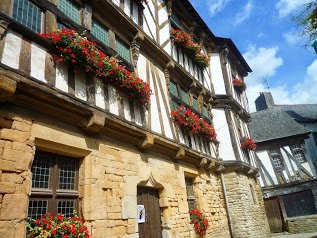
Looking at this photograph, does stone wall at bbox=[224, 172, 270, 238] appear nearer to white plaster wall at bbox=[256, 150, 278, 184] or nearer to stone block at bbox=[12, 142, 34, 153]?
white plaster wall at bbox=[256, 150, 278, 184]

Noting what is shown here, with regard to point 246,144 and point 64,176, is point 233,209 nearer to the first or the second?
point 246,144

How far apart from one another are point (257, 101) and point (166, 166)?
1943 cm

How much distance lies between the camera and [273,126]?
60.3ft

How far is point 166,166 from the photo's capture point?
643 centimetres

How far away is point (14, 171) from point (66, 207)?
1.11 metres

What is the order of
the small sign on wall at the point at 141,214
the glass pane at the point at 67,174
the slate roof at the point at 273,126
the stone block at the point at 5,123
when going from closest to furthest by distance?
the stone block at the point at 5,123 → the glass pane at the point at 67,174 → the small sign on wall at the point at 141,214 → the slate roof at the point at 273,126

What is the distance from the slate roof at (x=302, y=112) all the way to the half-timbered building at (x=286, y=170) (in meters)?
1.41

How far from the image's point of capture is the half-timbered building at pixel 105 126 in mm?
3484

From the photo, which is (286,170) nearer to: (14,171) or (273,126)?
(273,126)

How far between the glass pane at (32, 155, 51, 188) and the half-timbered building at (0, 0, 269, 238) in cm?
2

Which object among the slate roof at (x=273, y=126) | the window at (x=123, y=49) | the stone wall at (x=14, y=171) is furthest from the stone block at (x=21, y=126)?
the slate roof at (x=273, y=126)

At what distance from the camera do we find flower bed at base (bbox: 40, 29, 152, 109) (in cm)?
413

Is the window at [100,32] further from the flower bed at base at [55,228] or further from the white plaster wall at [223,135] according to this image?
the white plaster wall at [223,135]

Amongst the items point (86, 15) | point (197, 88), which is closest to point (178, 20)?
point (197, 88)
